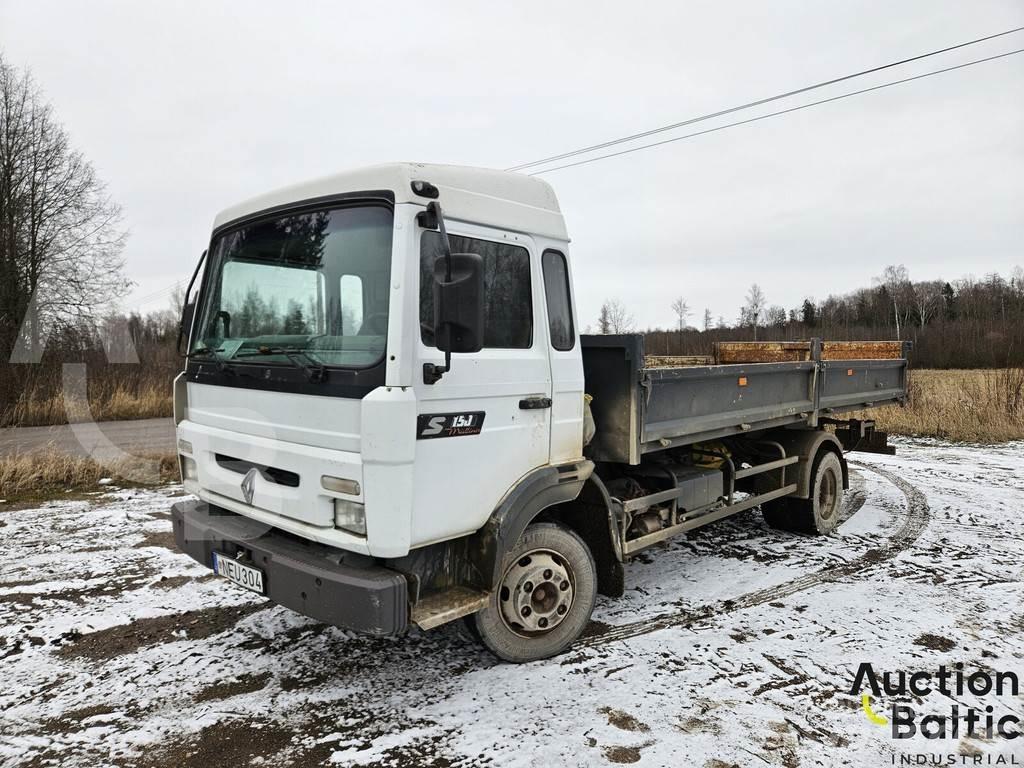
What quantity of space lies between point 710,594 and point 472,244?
316cm

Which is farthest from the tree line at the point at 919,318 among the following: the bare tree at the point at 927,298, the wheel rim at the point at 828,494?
the wheel rim at the point at 828,494

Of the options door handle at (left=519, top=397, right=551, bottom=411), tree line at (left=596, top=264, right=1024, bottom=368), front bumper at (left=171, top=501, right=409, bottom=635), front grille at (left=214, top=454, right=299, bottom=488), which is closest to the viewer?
front bumper at (left=171, top=501, right=409, bottom=635)

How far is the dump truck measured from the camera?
9.50 ft

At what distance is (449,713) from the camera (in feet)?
Answer: 10.4

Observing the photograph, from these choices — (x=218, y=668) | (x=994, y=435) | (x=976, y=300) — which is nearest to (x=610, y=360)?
(x=218, y=668)

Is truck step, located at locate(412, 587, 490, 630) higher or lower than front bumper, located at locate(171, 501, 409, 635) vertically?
lower

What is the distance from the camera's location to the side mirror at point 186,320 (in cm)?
405

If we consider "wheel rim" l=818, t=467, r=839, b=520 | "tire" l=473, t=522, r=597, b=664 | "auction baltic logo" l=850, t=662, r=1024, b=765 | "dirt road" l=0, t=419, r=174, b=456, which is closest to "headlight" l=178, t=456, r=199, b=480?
"tire" l=473, t=522, r=597, b=664

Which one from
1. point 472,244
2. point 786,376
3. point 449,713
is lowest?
point 449,713

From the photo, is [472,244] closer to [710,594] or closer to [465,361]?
[465,361]

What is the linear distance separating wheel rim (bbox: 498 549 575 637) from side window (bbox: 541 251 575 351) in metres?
1.26

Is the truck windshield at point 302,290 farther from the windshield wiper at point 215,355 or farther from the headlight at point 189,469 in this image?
the headlight at point 189,469

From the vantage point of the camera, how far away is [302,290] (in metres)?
3.35

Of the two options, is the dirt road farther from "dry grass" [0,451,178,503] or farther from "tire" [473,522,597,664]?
"tire" [473,522,597,664]
